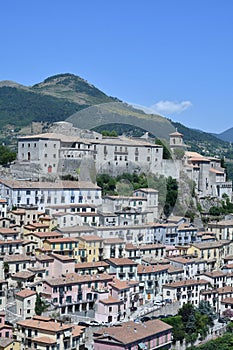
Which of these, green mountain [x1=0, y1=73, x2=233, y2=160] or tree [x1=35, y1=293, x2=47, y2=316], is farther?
green mountain [x1=0, y1=73, x2=233, y2=160]

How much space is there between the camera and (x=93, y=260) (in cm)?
2433

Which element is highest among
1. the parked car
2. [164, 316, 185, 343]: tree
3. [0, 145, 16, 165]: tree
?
[0, 145, 16, 165]: tree

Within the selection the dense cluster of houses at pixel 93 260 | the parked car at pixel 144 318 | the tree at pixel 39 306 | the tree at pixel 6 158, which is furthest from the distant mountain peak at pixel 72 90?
the tree at pixel 39 306

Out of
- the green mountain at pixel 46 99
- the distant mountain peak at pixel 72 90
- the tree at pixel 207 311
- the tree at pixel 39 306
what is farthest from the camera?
the distant mountain peak at pixel 72 90

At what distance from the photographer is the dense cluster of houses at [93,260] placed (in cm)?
1925

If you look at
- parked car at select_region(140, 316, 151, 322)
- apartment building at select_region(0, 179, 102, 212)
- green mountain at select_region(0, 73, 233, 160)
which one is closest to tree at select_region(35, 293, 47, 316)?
parked car at select_region(140, 316, 151, 322)

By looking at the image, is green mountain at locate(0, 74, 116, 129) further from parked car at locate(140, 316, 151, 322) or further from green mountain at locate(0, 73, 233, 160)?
parked car at locate(140, 316, 151, 322)

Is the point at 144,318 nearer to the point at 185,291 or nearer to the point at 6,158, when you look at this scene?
the point at 185,291

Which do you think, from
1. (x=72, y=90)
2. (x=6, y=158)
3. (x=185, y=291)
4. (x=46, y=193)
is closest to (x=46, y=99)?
(x=72, y=90)

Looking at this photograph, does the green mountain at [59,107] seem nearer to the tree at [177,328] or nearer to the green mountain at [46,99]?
the green mountain at [46,99]

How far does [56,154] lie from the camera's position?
30469 millimetres

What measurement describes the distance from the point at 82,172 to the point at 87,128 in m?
4.34

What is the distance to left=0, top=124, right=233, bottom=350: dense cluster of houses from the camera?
19.2 metres

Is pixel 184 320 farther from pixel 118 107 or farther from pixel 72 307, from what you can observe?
pixel 118 107
